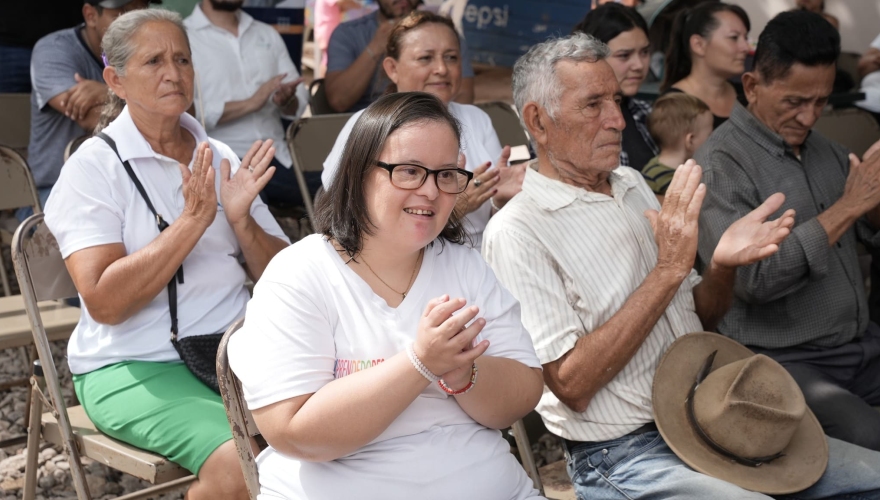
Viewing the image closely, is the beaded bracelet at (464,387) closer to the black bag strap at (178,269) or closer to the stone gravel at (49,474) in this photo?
the black bag strap at (178,269)

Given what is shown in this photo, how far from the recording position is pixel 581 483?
8.42 feet

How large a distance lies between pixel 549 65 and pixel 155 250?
4.09 ft

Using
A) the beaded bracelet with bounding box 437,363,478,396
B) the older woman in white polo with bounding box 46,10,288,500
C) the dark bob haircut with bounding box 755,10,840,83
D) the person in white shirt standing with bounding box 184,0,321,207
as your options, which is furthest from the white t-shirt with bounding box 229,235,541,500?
the person in white shirt standing with bounding box 184,0,321,207

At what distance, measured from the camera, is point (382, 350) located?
79.9 inches

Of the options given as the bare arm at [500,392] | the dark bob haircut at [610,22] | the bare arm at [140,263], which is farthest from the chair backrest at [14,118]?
the bare arm at [500,392]

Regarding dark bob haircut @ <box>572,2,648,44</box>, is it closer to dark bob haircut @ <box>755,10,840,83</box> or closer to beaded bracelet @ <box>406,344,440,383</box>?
dark bob haircut @ <box>755,10,840,83</box>

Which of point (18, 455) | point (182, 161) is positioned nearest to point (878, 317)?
point (182, 161)

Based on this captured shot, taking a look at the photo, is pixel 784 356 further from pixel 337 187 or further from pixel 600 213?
pixel 337 187

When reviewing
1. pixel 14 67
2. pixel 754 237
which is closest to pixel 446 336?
pixel 754 237

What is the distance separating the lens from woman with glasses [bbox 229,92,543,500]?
6.17ft

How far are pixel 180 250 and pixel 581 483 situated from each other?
1299 millimetres

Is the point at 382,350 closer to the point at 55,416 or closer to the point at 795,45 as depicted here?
the point at 55,416

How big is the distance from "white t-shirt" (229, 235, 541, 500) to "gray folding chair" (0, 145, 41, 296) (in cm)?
224

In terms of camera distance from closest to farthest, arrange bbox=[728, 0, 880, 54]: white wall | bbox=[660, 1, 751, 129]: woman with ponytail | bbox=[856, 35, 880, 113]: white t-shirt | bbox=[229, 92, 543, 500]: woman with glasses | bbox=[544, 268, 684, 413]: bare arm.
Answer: bbox=[229, 92, 543, 500]: woman with glasses, bbox=[544, 268, 684, 413]: bare arm, bbox=[660, 1, 751, 129]: woman with ponytail, bbox=[856, 35, 880, 113]: white t-shirt, bbox=[728, 0, 880, 54]: white wall
